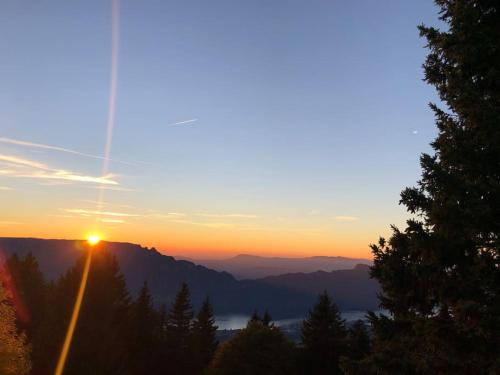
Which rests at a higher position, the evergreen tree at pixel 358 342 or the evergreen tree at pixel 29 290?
the evergreen tree at pixel 29 290

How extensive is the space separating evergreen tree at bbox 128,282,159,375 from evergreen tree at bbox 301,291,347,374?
64.5 feet

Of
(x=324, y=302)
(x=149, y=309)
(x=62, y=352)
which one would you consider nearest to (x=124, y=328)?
(x=149, y=309)

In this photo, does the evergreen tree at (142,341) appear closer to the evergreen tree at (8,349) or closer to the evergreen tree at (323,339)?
the evergreen tree at (323,339)

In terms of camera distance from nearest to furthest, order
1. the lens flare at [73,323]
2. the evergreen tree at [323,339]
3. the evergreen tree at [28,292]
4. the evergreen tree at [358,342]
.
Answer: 1. the lens flare at [73,323]
2. the evergreen tree at [358,342]
3. the evergreen tree at [323,339]
4. the evergreen tree at [28,292]

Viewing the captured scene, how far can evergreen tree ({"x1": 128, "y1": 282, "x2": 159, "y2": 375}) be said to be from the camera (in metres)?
48.9

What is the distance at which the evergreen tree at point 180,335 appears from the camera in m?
54.5

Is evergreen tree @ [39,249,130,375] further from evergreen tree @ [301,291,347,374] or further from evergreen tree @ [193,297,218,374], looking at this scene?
evergreen tree @ [193,297,218,374]

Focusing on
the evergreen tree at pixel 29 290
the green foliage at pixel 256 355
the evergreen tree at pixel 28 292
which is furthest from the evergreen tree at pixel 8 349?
the evergreen tree at pixel 29 290

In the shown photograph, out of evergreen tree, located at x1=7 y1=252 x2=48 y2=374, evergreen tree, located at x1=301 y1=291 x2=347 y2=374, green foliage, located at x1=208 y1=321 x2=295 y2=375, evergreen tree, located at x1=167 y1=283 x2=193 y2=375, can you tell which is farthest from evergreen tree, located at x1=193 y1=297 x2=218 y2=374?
evergreen tree, located at x1=7 y1=252 x2=48 y2=374

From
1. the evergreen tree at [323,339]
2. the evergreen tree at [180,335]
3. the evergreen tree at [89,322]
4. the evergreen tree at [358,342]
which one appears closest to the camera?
the evergreen tree at [89,322]

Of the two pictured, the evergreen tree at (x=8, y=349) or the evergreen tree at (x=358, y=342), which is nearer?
the evergreen tree at (x=8, y=349)

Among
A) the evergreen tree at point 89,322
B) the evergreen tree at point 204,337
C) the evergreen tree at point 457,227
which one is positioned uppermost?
the evergreen tree at point 457,227

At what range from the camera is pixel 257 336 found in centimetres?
4006

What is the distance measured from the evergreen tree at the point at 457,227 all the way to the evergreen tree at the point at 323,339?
115ft
